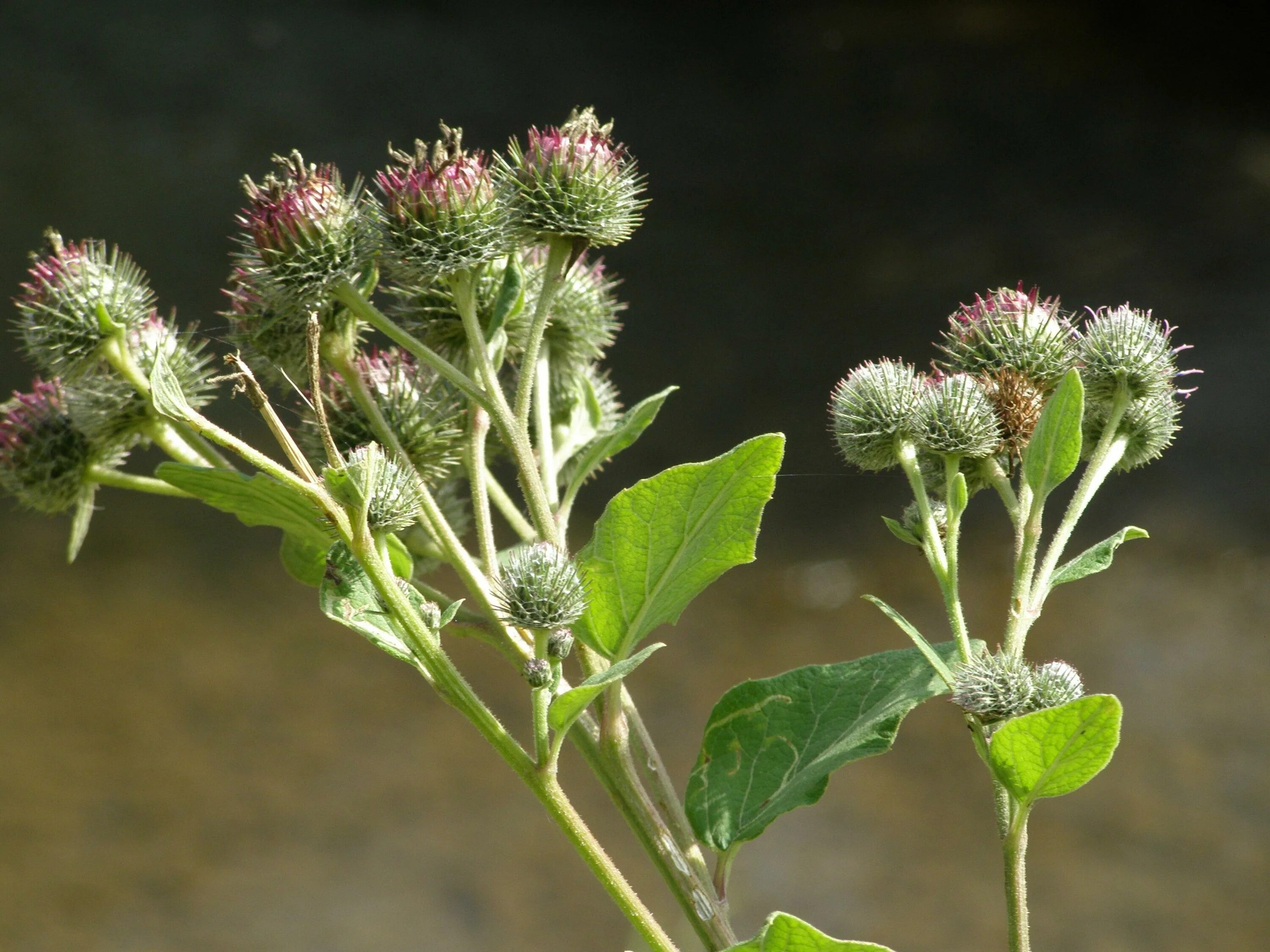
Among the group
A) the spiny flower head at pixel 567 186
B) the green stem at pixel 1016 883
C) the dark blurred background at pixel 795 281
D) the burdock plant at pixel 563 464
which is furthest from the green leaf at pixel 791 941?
the dark blurred background at pixel 795 281

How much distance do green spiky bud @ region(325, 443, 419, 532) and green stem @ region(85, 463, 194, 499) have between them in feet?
0.73

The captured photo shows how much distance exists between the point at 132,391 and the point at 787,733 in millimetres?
533

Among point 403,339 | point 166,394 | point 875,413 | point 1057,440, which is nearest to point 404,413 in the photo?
point 403,339

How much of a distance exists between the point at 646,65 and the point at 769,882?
9.93ft

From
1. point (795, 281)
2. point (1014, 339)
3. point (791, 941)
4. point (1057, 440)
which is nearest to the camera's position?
point (791, 941)

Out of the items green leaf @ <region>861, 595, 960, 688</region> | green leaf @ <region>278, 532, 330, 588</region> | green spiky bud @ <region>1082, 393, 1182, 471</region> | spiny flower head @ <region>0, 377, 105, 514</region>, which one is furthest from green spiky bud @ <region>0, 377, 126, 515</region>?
green spiky bud @ <region>1082, 393, 1182, 471</region>

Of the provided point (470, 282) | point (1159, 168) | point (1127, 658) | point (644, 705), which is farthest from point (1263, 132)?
point (470, 282)

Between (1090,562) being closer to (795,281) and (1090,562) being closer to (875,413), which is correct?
(875,413)

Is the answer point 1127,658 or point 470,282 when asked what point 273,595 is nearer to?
point 1127,658

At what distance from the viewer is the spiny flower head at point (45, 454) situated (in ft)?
2.89

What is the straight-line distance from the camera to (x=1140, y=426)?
2.37ft

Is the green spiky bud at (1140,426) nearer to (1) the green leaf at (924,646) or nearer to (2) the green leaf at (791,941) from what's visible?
(1) the green leaf at (924,646)

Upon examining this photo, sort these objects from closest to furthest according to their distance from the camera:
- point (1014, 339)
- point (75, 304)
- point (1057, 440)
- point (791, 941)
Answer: point (791, 941), point (1057, 440), point (1014, 339), point (75, 304)

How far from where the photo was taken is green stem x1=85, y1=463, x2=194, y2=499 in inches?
31.9
